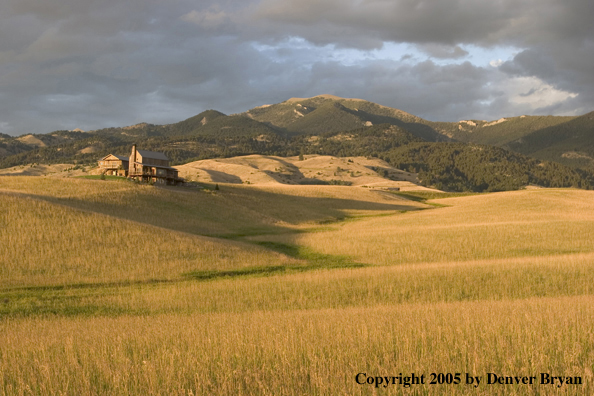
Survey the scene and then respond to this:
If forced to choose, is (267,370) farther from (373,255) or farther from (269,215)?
(269,215)

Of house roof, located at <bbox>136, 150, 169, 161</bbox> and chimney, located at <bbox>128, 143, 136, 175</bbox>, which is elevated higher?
house roof, located at <bbox>136, 150, 169, 161</bbox>

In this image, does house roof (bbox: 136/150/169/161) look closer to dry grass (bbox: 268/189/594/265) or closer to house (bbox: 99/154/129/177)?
house (bbox: 99/154/129/177)

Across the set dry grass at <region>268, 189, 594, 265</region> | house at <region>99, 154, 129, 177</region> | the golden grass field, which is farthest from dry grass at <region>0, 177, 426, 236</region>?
house at <region>99, 154, 129, 177</region>

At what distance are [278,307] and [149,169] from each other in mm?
85907

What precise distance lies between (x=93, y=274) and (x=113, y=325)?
13.2 metres

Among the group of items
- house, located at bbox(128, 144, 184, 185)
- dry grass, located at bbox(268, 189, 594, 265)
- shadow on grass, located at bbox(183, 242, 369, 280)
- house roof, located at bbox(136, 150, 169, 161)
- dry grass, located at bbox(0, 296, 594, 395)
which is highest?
house roof, located at bbox(136, 150, 169, 161)

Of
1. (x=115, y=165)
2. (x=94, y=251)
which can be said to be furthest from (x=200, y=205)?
(x=115, y=165)

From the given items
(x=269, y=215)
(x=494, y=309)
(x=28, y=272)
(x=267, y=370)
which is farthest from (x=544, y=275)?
(x=269, y=215)

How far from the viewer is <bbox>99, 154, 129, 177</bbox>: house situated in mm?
107938

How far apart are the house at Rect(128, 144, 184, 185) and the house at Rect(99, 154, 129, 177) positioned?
811 centimetres

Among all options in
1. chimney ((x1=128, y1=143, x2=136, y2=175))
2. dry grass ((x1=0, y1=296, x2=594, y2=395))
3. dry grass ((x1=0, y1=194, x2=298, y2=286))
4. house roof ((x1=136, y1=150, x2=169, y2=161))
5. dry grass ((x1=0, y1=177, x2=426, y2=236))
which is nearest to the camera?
dry grass ((x1=0, y1=296, x2=594, y2=395))

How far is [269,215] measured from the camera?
7294 centimetres

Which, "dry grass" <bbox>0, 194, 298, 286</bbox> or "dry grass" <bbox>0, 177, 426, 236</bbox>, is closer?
"dry grass" <bbox>0, 194, 298, 286</bbox>

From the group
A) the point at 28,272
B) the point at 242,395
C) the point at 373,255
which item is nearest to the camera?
the point at 242,395
